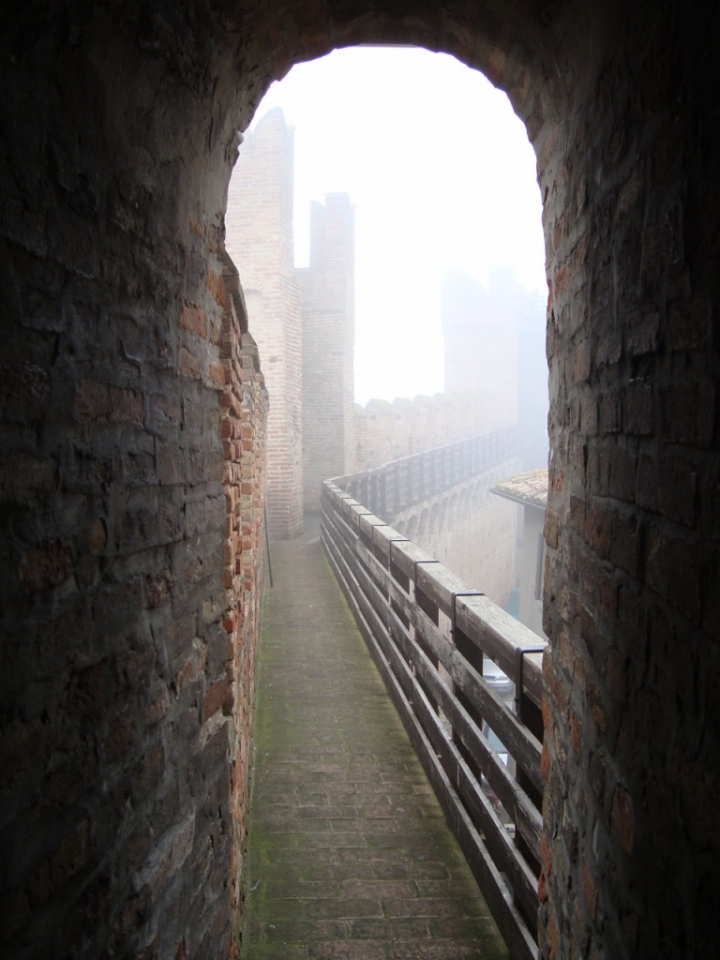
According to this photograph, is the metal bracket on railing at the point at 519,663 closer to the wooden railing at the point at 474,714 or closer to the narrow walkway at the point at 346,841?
the wooden railing at the point at 474,714

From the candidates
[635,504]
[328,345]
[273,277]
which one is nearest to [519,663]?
[635,504]

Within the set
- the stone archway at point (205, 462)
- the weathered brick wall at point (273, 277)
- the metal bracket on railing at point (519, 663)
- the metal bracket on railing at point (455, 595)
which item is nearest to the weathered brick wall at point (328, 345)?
the weathered brick wall at point (273, 277)

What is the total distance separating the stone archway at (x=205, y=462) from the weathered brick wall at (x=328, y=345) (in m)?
14.6

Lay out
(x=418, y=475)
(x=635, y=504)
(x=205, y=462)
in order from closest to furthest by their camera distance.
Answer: (x=635, y=504) < (x=205, y=462) < (x=418, y=475)

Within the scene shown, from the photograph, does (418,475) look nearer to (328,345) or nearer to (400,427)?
(328,345)

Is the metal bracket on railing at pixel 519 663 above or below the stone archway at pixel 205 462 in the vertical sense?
below

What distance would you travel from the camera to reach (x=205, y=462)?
218 cm

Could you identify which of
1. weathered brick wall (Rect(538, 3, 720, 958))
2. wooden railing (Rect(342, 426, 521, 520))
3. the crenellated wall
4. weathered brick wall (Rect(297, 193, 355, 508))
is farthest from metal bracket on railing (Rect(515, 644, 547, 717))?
the crenellated wall

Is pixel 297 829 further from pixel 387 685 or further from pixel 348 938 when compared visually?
pixel 387 685

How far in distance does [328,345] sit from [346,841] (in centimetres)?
1485

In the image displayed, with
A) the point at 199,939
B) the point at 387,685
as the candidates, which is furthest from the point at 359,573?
the point at 199,939

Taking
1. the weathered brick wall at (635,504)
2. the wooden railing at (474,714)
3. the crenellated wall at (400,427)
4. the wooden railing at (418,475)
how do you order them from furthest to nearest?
1. the crenellated wall at (400,427)
2. the wooden railing at (418,475)
3. the wooden railing at (474,714)
4. the weathered brick wall at (635,504)

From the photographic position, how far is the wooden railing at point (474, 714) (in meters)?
2.51

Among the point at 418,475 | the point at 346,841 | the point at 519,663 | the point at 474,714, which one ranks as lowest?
the point at 346,841
